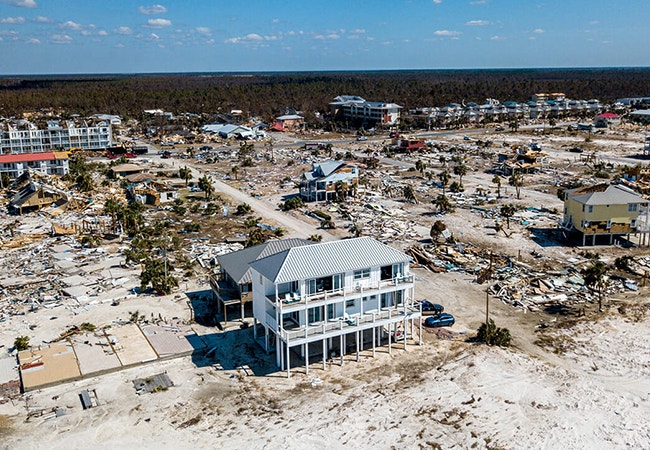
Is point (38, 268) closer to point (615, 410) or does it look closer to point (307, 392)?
point (307, 392)

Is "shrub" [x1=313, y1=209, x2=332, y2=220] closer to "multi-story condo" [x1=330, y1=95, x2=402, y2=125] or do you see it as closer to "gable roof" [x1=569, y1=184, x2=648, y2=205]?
"gable roof" [x1=569, y1=184, x2=648, y2=205]

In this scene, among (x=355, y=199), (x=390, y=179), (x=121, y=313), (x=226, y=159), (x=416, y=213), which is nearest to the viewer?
(x=121, y=313)

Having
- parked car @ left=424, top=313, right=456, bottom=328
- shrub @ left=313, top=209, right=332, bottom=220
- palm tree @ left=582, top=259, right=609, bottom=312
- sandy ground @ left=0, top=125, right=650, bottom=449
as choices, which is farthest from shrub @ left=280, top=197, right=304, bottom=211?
palm tree @ left=582, top=259, right=609, bottom=312

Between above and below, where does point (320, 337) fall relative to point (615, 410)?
above

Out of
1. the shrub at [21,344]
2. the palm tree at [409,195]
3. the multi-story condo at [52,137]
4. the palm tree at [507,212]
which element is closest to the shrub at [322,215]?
the palm tree at [409,195]

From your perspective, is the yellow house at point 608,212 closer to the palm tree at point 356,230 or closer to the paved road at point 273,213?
the palm tree at point 356,230

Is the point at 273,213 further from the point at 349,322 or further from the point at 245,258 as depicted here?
the point at 349,322

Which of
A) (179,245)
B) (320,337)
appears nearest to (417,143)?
(179,245)
